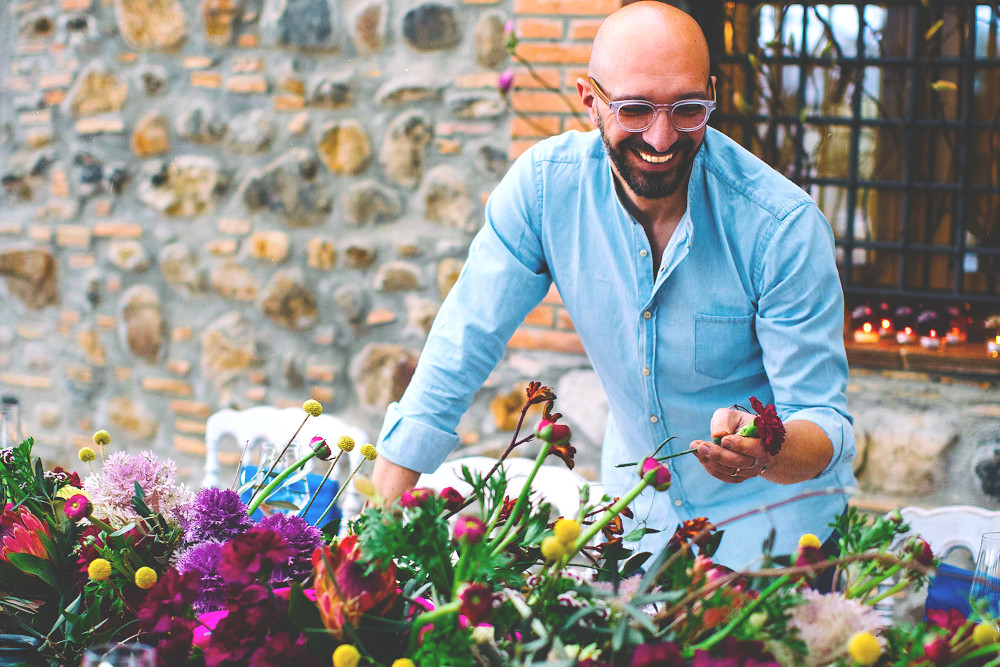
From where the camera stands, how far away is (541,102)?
2.51 metres

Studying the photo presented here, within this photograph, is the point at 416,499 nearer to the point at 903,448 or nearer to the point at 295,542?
the point at 295,542

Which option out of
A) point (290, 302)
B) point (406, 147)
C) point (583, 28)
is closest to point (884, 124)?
point (583, 28)

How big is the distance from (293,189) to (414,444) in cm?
167

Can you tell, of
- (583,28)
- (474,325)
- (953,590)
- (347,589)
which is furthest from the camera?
(583,28)

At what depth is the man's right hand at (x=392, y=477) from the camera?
1.34 meters

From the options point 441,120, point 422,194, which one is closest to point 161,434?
point 422,194

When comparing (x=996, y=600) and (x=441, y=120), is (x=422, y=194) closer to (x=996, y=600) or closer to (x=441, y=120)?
(x=441, y=120)

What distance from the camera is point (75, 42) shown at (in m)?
3.00

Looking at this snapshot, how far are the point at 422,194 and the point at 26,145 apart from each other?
1480 mm

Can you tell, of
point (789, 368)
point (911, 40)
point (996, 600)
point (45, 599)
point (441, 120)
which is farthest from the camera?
point (441, 120)

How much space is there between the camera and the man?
1.33 metres

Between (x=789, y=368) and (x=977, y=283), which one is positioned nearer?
(x=789, y=368)

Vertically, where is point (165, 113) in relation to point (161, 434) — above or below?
above

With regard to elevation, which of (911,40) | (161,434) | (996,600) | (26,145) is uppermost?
(911,40)
